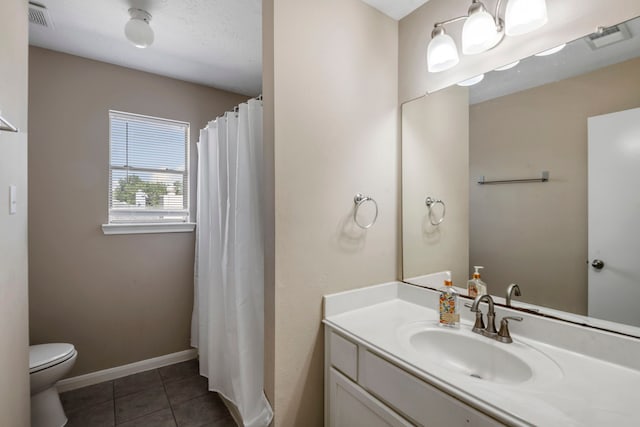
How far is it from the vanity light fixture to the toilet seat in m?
2.65

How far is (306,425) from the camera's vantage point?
1341mm

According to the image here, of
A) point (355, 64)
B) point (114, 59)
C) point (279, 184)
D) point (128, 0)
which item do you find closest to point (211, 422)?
point (279, 184)

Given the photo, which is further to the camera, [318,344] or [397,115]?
[397,115]

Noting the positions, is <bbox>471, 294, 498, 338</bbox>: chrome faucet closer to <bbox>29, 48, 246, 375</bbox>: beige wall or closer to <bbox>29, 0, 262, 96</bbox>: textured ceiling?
<bbox>29, 0, 262, 96</bbox>: textured ceiling

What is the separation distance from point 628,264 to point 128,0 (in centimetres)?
254

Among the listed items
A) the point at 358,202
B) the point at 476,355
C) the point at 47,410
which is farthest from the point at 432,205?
the point at 47,410

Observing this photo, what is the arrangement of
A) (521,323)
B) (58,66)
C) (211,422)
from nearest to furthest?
(521,323) → (211,422) → (58,66)

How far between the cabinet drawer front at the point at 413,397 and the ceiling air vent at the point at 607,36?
1276mm

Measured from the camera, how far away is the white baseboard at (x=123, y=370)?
2078 millimetres

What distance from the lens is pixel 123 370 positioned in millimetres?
2250

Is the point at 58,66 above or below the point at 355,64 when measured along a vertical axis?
above

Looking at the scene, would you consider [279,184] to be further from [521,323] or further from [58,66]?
[58,66]

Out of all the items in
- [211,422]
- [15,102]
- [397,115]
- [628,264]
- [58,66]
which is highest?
[58,66]

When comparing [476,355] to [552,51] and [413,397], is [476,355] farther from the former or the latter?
[552,51]
